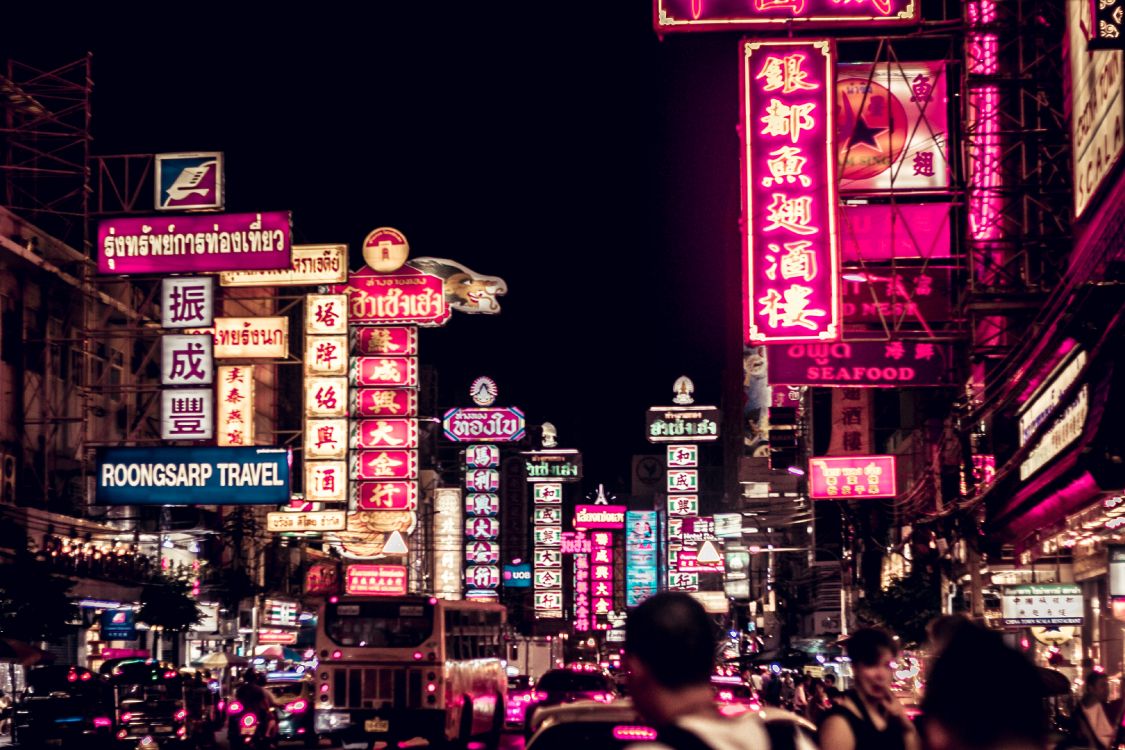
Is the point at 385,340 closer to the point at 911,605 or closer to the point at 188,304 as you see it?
the point at 188,304

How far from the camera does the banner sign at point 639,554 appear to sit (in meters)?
127

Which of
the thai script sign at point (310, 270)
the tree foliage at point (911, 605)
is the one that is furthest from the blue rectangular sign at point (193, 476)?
the tree foliage at point (911, 605)

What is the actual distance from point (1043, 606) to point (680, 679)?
80.1 ft

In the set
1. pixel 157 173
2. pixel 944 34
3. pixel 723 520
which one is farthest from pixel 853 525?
pixel 723 520

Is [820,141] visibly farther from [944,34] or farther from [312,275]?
[312,275]

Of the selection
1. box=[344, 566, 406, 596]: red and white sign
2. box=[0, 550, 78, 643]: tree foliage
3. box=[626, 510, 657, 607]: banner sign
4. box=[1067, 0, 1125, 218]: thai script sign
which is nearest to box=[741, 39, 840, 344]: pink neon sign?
box=[1067, 0, 1125, 218]: thai script sign

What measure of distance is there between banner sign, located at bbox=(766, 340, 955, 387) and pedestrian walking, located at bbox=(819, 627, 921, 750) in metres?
20.0

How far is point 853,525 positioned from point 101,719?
29.0 metres

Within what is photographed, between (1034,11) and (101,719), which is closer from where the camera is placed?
(1034,11)

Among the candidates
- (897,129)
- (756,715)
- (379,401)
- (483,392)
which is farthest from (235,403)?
(483,392)

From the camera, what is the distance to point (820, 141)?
24.8 meters

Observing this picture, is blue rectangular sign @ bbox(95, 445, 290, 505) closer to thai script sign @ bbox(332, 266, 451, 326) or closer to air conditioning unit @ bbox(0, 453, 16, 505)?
air conditioning unit @ bbox(0, 453, 16, 505)

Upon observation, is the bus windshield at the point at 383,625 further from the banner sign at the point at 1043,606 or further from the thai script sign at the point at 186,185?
the thai script sign at the point at 186,185

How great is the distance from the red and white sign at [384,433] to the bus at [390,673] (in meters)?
18.0
